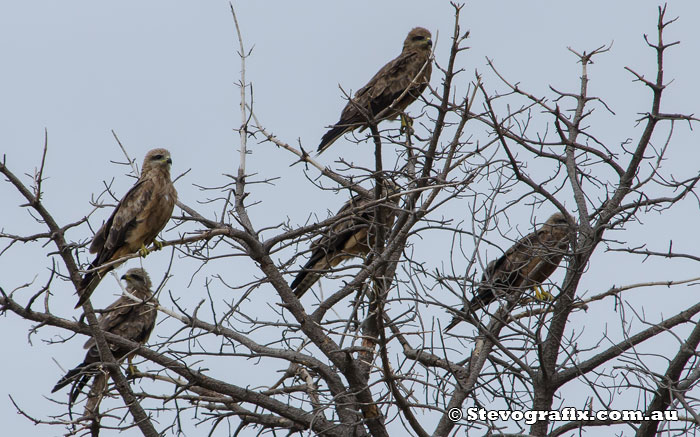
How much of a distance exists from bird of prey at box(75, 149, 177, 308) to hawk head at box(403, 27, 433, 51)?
3.68 m

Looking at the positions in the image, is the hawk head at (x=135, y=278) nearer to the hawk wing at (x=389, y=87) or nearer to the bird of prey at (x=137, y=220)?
the bird of prey at (x=137, y=220)

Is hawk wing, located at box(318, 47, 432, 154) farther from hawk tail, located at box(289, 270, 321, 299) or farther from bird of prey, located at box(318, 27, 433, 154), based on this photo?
hawk tail, located at box(289, 270, 321, 299)

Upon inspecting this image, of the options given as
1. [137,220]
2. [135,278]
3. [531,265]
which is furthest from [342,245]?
[135,278]

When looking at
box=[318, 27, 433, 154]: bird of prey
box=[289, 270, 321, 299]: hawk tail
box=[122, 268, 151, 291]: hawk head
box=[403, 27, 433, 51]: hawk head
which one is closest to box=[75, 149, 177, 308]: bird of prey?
box=[289, 270, 321, 299]: hawk tail

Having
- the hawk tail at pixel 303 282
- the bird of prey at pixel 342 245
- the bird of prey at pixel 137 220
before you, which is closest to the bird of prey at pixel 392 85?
the bird of prey at pixel 342 245

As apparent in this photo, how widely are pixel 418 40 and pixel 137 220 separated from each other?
4.31 m

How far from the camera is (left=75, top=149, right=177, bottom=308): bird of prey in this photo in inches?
277

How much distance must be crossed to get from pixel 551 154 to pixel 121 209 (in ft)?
12.7

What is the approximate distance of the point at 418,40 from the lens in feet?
31.0

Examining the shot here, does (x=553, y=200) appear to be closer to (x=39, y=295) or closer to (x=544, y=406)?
(x=544, y=406)

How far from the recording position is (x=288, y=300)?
620 centimetres

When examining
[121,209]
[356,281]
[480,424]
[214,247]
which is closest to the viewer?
[480,424]

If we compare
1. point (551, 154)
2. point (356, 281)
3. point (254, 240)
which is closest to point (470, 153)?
point (551, 154)

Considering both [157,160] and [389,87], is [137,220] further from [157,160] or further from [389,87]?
[389,87]
